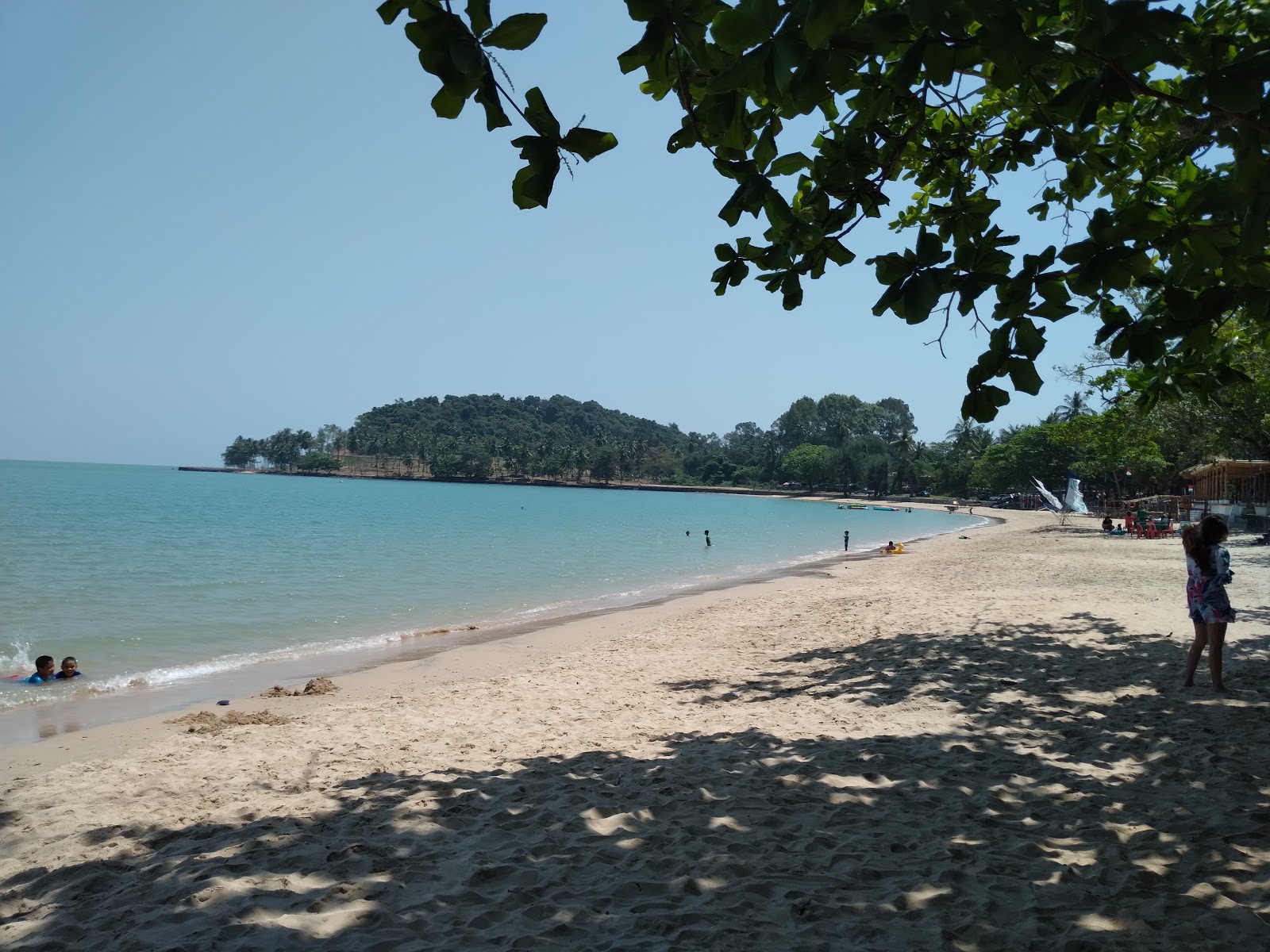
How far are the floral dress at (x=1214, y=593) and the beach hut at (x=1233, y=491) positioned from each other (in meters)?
22.7

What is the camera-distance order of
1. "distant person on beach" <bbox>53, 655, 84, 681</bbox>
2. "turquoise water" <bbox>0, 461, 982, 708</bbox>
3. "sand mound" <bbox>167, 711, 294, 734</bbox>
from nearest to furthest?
"sand mound" <bbox>167, 711, 294, 734</bbox> → "distant person on beach" <bbox>53, 655, 84, 681</bbox> → "turquoise water" <bbox>0, 461, 982, 708</bbox>

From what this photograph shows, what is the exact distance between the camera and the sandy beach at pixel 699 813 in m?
2.98

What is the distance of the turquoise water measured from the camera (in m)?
12.9

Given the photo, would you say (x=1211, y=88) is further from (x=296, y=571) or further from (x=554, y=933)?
(x=296, y=571)

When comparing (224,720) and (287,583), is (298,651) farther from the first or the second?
(287,583)

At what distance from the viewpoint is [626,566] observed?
28516 millimetres

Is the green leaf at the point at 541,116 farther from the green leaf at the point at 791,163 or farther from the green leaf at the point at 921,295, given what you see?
the green leaf at the point at 921,295

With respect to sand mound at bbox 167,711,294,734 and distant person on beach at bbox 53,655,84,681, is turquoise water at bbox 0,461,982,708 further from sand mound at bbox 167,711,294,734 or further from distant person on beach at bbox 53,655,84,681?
sand mound at bbox 167,711,294,734

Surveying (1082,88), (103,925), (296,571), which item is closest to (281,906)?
(103,925)

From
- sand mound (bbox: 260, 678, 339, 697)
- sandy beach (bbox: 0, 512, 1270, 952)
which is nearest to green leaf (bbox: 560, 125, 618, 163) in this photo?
sandy beach (bbox: 0, 512, 1270, 952)

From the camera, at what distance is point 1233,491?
33.8 metres

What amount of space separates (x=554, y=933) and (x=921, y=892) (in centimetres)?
147

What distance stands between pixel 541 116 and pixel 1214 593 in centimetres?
646

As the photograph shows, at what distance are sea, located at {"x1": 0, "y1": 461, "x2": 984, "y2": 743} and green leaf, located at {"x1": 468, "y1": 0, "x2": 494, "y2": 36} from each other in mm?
9218
